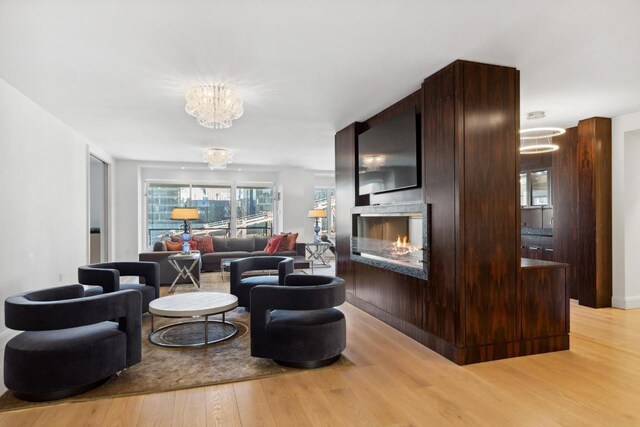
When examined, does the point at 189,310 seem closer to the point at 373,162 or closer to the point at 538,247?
the point at 373,162

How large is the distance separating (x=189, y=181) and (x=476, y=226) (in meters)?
7.74

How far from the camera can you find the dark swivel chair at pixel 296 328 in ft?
9.75

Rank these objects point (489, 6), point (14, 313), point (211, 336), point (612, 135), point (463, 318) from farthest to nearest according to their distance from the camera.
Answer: point (612, 135) → point (211, 336) → point (463, 318) → point (14, 313) → point (489, 6)

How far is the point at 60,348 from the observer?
97.3 inches

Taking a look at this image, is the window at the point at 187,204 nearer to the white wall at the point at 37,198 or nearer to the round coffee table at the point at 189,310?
the white wall at the point at 37,198

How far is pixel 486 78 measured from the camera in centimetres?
318

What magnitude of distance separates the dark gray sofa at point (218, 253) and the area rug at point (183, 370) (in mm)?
3081

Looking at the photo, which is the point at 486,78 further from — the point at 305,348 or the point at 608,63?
the point at 305,348

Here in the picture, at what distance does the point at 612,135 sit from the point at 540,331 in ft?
10.7

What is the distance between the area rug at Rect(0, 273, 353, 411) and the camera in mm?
2604

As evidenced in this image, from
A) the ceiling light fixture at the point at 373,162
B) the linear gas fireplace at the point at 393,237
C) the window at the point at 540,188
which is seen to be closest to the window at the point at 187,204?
the linear gas fireplace at the point at 393,237

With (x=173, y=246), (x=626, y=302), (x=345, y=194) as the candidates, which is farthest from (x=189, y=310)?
(x=626, y=302)

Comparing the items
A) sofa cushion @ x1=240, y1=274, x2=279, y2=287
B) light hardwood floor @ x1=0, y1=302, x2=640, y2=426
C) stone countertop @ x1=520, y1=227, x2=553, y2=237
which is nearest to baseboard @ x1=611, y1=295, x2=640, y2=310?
stone countertop @ x1=520, y1=227, x2=553, y2=237

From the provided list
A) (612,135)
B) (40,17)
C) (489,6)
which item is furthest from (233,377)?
(612,135)
